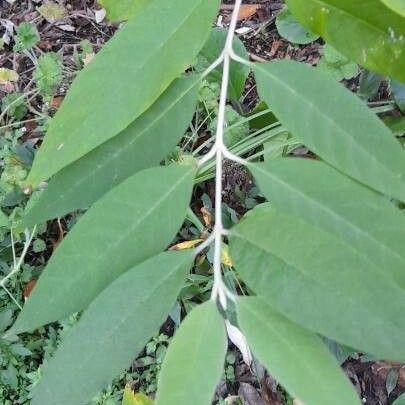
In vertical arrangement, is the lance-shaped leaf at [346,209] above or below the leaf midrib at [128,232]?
above

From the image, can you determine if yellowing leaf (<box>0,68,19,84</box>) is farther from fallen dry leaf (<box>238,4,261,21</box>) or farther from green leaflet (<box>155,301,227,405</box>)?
green leaflet (<box>155,301,227,405</box>)

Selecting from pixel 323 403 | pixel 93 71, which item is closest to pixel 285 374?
pixel 323 403

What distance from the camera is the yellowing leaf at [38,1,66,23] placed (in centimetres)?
225

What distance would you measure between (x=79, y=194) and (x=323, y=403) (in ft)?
1.28

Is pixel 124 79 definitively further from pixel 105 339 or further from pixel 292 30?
pixel 292 30

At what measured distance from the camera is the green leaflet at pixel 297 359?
0.73m

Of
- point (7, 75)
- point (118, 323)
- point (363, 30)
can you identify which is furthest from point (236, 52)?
point (7, 75)

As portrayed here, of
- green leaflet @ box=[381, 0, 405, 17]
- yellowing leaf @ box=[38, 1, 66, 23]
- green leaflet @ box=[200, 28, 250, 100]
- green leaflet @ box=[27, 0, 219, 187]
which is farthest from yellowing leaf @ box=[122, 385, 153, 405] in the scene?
yellowing leaf @ box=[38, 1, 66, 23]

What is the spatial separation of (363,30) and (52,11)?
1597 millimetres

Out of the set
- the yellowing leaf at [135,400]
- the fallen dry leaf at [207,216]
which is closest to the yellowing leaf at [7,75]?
the fallen dry leaf at [207,216]

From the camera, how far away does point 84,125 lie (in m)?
0.83

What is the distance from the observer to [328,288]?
0.72 meters

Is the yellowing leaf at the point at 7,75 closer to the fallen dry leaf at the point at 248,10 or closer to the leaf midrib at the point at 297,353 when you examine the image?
the fallen dry leaf at the point at 248,10

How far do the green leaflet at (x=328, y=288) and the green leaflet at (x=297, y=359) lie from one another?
0.13 ft
